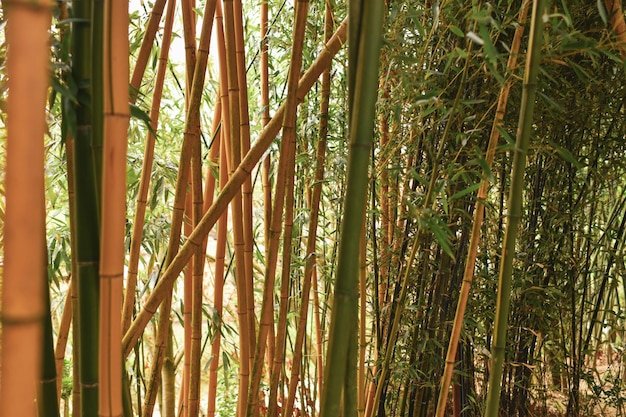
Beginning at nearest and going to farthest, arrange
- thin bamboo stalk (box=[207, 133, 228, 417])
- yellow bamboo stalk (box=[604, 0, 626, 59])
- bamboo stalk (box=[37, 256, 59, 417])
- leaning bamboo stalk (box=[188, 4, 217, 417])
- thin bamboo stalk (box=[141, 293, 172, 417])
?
bamboo stalk (box=[37, 256, 59, 417]), yellow bamboo stalk (box=[604, 0, 626, 59]), thin bamboo stalk (box=[141, 293, 172, 417]), leaning bamboo stalk (box=[188, 4, 217, 417]), thin bamboo stalk (box=[207, 133, 228, 417])

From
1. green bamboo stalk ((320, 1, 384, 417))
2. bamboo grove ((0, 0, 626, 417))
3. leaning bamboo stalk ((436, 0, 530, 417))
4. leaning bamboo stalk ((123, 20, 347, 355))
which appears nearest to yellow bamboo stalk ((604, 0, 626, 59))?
bamboo grove ((0, 0, 626, 417))

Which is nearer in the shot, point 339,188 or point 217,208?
point 217,208

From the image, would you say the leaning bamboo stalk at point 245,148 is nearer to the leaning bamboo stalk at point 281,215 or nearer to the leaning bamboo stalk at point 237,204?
the leaning bamboo stalk at point 237,204

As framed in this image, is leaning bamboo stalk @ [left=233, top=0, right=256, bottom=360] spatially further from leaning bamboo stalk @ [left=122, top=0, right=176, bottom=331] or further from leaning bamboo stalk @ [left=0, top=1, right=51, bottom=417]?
leaning bamboo stalk @ [left=0, top=1, right=51, bottom=417]

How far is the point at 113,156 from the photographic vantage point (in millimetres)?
875

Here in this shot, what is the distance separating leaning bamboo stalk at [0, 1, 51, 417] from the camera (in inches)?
23.9

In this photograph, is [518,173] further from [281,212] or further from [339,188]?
[339,188]

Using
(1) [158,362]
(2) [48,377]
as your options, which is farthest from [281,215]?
(2) [48,377]

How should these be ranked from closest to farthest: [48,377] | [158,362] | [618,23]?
[48,377] < [618,23] < [158,362]

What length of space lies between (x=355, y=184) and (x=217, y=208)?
70cm

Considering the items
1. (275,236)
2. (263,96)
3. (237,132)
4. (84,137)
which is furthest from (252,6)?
(84,137)

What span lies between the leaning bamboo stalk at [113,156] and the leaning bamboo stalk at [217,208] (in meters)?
0.61

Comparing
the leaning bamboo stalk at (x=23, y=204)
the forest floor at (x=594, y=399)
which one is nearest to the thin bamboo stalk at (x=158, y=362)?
the leaning bamboo stalk at (x=23, y=204)

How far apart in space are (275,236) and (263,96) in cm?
78
